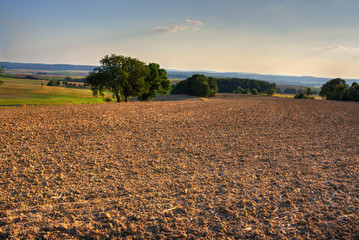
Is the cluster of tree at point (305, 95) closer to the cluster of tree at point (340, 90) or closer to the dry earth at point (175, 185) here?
the cluster of tree at point (340, 90)

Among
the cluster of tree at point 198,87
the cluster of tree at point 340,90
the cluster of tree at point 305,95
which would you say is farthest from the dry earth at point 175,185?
the cluster of tree at point 305,95

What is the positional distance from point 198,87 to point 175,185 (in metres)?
68.3

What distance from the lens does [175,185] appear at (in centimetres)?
793

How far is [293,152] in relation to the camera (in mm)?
11984

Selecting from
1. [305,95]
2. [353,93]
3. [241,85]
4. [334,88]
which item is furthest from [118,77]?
[241,85]

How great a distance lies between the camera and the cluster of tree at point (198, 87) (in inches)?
2849

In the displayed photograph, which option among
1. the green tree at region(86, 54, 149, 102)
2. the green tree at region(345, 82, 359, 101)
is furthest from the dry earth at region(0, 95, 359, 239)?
the green tree at region(345, 82, 359, 101)

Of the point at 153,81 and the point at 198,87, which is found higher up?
the point at 198,87

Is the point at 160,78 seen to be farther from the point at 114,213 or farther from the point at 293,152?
the point at 114,213

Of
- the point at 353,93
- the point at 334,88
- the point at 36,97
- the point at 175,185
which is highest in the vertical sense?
the point at 334,88

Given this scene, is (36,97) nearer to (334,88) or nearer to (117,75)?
(117,75)

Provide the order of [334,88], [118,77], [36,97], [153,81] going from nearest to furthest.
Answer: [118,77], [153,81], [36,97], [334,88]

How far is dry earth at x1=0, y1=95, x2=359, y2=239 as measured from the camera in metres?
5.46

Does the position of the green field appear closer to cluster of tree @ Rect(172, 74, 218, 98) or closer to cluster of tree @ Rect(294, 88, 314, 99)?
cluster of tree @ Rect(172, 74, 218, 98)
